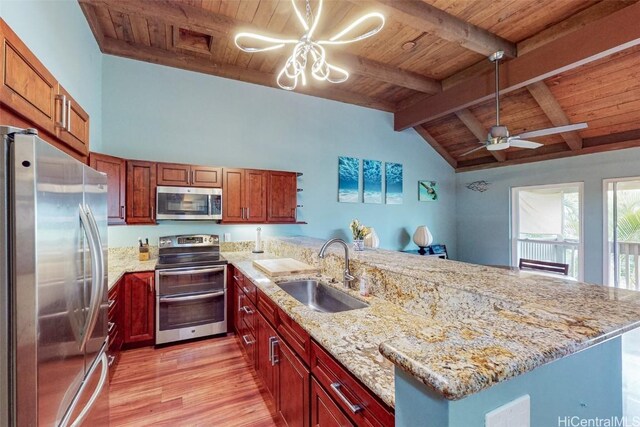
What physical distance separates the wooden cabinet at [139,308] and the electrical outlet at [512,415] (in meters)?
3.26

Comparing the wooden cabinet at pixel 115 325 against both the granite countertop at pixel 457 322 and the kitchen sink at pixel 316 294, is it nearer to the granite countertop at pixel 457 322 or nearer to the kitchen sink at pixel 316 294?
the granite countertop at pixel 457 322

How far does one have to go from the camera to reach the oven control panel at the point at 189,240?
357cm

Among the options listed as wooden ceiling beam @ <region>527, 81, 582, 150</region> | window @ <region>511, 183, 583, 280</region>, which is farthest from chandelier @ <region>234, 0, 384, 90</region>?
window @ <region>511, 183, 583, 280</region>

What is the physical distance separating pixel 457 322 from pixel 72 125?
9.05 ft

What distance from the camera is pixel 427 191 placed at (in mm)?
6008

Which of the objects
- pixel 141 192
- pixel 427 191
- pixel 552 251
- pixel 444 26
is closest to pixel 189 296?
pixel 141 192

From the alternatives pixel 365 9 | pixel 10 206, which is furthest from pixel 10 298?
pixel 365 9

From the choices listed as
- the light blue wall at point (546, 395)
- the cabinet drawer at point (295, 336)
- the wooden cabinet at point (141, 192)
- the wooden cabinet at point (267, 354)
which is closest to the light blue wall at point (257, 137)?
the wooden cabinet at point (141, 192)

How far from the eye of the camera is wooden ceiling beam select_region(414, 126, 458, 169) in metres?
5.88

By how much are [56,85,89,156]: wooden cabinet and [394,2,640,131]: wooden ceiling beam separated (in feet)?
15.1

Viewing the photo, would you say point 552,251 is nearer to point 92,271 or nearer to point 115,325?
point 92,271

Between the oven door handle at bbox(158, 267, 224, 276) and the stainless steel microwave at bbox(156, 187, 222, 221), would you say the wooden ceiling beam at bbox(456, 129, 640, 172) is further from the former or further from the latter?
the oven door handle at bbox(158, 267, 224, 276)

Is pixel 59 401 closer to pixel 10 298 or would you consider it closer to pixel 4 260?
pixel 10 298

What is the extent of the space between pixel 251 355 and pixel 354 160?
11.8 feet
